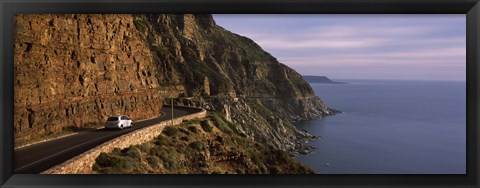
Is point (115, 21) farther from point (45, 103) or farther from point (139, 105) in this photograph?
point (45, 103)

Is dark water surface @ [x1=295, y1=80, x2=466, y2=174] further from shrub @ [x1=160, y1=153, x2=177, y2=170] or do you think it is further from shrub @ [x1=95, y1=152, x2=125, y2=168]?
shrub @ [x1=95, y1=152, x2=125, y2=168]

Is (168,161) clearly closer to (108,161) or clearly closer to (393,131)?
(108,161)

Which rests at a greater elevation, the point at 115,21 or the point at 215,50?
the point at 215,50

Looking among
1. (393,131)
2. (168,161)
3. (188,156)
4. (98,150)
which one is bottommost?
(393,131)

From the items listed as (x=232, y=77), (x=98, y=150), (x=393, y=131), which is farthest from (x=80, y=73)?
(x=232, y=77)

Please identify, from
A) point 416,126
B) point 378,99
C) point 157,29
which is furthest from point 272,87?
point 157,29

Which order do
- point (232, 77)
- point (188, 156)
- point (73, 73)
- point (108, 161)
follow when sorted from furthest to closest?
point (232, 77) < point (188, 156) < point (73, 73) < point (108, 161)
